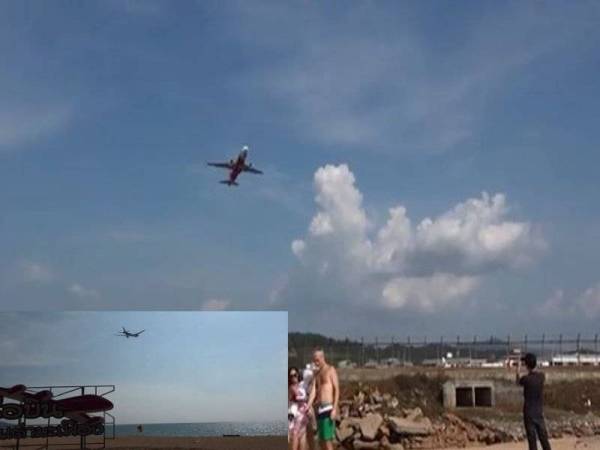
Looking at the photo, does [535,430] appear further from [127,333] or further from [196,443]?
[127,333]

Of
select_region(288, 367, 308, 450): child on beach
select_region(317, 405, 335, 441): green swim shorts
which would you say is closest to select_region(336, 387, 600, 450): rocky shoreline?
select_region(288, 367, 308, 450): child on beach

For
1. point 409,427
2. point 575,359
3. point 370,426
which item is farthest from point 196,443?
point 575,359

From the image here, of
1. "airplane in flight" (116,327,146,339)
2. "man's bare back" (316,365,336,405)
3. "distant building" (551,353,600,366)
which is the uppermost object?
"distant building" (551,353,600,366)

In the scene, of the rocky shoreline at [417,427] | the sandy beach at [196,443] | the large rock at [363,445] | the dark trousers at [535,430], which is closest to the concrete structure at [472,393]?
the rocky shoreline at [417,427]

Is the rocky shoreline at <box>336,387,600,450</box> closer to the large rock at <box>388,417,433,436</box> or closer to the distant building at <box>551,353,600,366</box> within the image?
the large rock at <box>388,417,433,436</box>

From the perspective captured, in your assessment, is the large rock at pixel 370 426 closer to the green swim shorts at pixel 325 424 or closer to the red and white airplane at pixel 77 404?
the red and white airplane at pixel 77 404

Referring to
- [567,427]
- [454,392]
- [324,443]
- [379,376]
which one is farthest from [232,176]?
[324,443]
